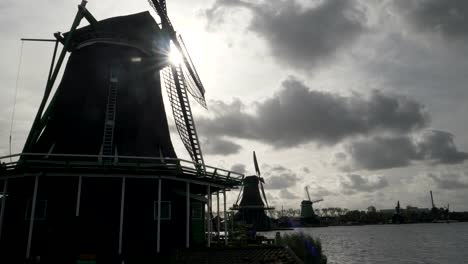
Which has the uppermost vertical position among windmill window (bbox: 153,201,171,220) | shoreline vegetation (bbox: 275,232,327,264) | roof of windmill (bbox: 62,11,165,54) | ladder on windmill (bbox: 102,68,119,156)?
roof of windmill (bbox: 62,11,165,54)

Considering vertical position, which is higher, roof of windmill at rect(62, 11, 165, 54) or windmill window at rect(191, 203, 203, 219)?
roof of windmill at rect(62, 11, 165, 54)

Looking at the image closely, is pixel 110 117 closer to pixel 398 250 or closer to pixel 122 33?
pixel 122 33

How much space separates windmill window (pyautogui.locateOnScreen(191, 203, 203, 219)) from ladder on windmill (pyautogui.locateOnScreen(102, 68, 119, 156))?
614cm

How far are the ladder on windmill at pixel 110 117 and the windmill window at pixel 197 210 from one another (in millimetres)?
6141

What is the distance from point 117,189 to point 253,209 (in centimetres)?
7461

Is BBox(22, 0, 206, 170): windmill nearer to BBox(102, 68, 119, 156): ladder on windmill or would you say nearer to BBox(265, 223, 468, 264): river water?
BBox(102, 68, 119, 156): ladder on windmill

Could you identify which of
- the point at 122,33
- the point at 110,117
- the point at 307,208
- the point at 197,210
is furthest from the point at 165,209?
the point at 307,208

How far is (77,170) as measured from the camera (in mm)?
16328

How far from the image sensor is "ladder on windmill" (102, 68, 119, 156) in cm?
1847

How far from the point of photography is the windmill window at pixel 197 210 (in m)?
21.1

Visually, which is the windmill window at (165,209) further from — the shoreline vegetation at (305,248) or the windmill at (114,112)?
the shoreline vegetation at (305,248)

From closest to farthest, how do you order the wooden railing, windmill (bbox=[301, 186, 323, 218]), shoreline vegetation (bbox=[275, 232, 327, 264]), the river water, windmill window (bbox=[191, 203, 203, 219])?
1. the wooden railing
2. windmill window (bbox=[191, 203, 203, 219])
3. shoreline vegetation (bbox=[275, 232, 327, 264])
4. the river water
5. windmill (bbox=[301, 186, 323, 218])

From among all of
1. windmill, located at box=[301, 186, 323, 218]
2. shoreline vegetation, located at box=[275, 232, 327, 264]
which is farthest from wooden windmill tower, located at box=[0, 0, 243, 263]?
windmill, located at box=[301, 186, 323, 218]

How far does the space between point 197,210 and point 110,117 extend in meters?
7.80
